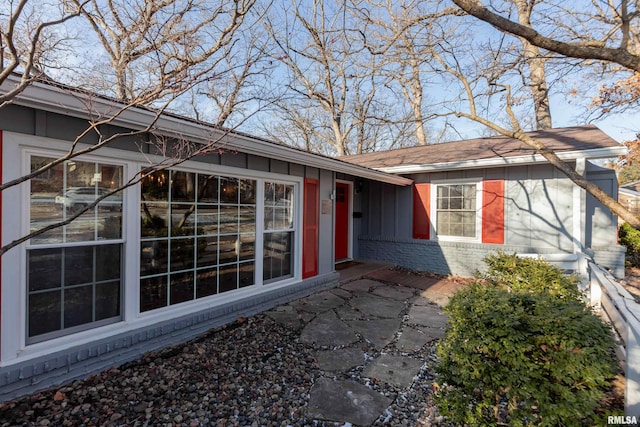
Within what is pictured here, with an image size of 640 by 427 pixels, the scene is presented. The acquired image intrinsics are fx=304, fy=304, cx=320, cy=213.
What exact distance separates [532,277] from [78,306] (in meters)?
5.14

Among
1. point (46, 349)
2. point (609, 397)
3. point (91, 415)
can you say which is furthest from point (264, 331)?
point (609, 397)

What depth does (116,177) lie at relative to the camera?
3197mm

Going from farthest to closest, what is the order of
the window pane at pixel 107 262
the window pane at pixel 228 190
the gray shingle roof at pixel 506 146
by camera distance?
the gray shingle roof at pixel 506 146 < the window pane at pixel 228 190 < the window pane at pixel 107 262

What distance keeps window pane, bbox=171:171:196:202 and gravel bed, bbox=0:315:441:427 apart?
5.75 ft

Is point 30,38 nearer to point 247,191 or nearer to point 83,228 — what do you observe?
point 83,228

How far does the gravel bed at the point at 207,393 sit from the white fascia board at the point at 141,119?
223 centimetres

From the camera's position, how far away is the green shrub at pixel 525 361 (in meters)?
1.72

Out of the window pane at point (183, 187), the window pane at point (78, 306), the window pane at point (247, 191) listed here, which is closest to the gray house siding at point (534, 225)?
the window pane at point (247, 191)

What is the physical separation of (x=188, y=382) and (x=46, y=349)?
1265 millimetres

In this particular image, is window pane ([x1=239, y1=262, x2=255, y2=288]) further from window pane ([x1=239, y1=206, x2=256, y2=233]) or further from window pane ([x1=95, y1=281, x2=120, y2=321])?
window pane ([x1=95, y1=281, x2=120, y2=321])

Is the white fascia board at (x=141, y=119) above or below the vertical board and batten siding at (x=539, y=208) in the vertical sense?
above

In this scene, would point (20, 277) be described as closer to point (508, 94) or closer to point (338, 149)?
point (508, 94)

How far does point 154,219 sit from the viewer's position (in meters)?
3.50

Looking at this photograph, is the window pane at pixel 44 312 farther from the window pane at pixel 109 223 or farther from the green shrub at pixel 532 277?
the green shrub at pixel 532 277
